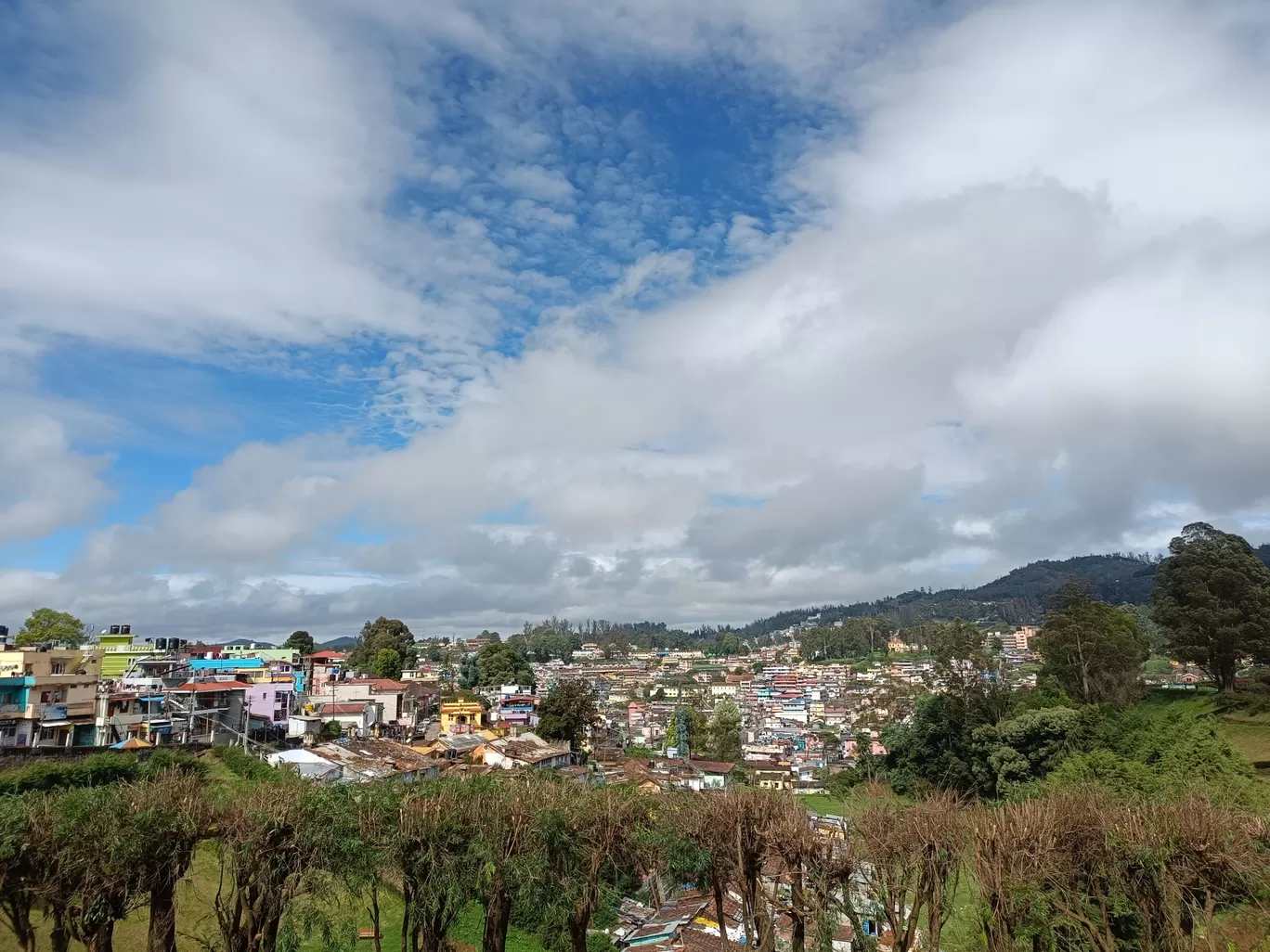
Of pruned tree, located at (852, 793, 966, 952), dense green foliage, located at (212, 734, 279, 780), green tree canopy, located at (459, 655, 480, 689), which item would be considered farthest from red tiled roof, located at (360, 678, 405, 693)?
pruned tree, located at (852, 793, 966, 952)

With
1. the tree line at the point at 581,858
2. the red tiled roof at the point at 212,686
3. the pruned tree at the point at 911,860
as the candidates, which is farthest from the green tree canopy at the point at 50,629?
the pruned tree at the point at 911,860

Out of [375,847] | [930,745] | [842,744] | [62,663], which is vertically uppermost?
[62,663]

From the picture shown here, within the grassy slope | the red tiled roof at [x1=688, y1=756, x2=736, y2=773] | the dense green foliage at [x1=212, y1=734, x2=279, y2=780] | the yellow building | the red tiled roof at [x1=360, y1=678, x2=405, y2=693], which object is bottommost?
the red tiled roof at [x1=688, y1=756, x2=736, y2=773]

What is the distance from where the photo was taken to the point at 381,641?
82875 millimetres

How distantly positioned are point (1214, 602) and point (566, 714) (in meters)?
37.3

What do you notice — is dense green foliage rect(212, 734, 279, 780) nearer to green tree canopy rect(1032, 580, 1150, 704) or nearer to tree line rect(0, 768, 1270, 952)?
tree line rect(0, 768, 1270, 952)

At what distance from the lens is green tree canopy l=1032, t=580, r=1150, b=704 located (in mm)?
45125

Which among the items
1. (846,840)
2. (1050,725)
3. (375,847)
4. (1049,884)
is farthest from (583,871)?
(1050,725)

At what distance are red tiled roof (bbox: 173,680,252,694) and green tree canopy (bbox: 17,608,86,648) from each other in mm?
12363

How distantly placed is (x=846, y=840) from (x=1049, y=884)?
4210 mm

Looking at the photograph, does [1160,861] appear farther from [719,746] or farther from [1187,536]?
[719,746]

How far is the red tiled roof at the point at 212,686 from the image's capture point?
40.6 m

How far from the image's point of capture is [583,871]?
17.9 m

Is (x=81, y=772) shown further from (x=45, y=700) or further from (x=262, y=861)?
(x=262, y=861)
